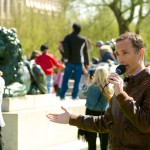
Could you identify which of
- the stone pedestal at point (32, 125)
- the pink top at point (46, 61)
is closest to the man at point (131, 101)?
the stone pedestal at point (32, 125)

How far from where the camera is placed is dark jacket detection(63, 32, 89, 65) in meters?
16.0

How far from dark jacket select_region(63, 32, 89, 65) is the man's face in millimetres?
10748

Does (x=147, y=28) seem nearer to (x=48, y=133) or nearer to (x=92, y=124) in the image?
(x=48, y=133)

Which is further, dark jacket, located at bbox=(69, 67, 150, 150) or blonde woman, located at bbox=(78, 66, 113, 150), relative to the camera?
blonde woman, located at bbox=(78, 66, 113, 150)

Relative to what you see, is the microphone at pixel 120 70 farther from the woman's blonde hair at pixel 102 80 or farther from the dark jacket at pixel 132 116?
the woman's blonde hair at pixel 102 80

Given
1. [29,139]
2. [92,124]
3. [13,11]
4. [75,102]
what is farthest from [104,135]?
[13,11]

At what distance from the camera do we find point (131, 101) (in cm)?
500

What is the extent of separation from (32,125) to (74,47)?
14.1ft

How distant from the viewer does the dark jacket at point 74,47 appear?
631 inches

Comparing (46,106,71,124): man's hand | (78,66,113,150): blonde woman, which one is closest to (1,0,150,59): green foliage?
(78,66,113,150): blonde woman

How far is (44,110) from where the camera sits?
12.6 metres

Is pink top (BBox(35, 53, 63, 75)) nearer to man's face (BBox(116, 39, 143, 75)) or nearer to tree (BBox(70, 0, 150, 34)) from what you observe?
man's face (BBox(116, 39, 143, 75))

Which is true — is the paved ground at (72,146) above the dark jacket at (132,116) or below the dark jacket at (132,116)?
below

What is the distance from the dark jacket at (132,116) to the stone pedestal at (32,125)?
617cm
